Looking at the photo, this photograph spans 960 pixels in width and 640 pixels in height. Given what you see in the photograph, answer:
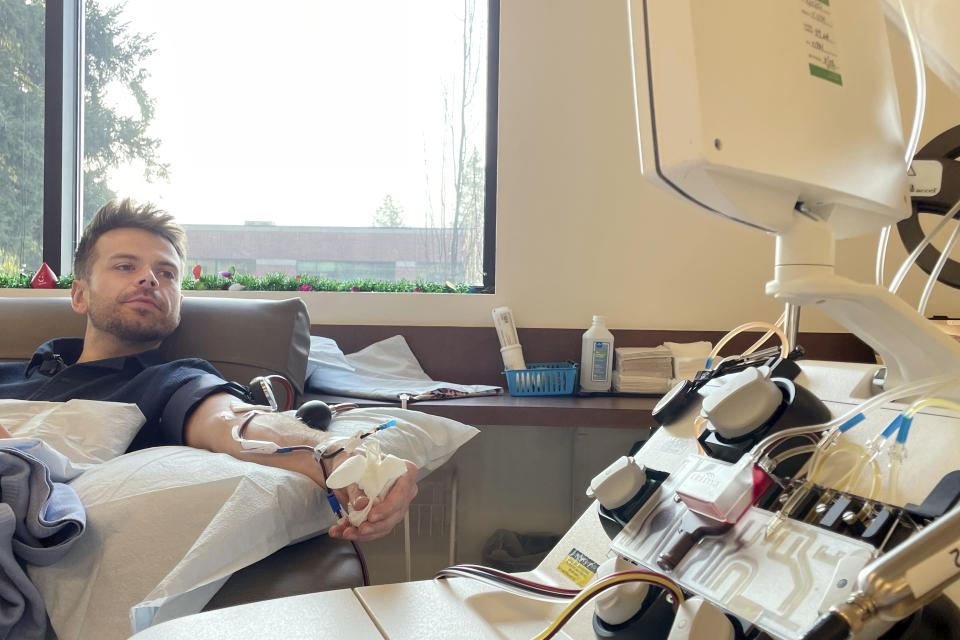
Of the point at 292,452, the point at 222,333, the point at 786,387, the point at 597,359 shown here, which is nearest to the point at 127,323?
the point at 222,333

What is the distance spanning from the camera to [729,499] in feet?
1.53

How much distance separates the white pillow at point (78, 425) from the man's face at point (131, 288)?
0.32 meters

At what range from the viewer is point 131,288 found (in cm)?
155

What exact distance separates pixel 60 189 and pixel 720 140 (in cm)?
247

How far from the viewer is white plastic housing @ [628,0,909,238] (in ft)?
1.45

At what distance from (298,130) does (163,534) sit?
1778 millimetres

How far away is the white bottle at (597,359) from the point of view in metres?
1.88

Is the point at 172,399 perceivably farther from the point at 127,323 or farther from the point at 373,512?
the point at 373,512

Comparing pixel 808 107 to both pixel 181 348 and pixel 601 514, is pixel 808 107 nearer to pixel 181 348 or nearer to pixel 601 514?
pixel 601 514

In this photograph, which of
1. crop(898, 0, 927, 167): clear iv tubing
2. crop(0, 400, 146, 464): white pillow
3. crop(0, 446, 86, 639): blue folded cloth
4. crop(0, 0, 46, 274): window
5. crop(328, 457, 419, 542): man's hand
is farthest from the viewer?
crop(0, 0, 46, 274): window

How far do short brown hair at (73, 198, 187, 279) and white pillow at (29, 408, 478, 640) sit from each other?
82cm

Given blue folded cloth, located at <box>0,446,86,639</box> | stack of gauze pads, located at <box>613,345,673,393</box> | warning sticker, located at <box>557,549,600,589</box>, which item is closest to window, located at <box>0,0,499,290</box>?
stack of gauze pads, located at <box>613,345,673,393</box>

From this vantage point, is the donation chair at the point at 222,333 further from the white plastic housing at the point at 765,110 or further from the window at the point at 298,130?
the white plastic housing at the point at 765,110

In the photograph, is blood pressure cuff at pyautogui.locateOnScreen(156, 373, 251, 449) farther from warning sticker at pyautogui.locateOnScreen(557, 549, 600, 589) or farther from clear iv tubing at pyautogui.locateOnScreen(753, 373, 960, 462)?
clear iv tubing at pyautogui.locateOnScreen(753, 373, 960, 462)
